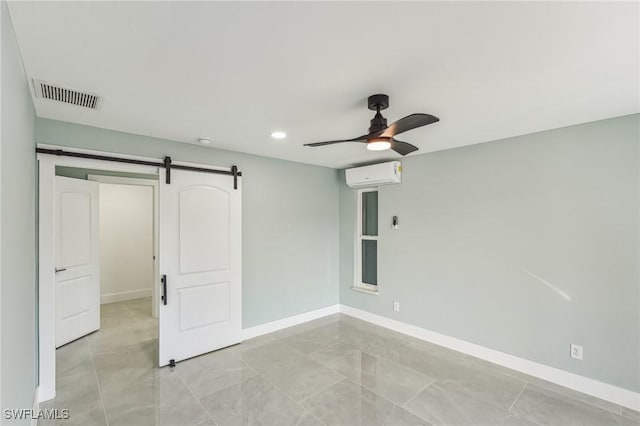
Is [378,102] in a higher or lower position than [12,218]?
higher

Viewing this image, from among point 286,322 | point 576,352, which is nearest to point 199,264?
point 286,322

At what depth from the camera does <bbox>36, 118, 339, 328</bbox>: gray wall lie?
4.05m

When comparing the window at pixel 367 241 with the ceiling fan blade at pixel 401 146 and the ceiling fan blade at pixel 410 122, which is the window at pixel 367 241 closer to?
the ceiling fan blade at pixel 401 146

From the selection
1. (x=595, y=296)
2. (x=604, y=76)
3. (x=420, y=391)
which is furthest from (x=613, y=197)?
(x=420, y=391)

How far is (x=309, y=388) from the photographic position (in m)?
2.89

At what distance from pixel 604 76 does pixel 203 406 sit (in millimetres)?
3783


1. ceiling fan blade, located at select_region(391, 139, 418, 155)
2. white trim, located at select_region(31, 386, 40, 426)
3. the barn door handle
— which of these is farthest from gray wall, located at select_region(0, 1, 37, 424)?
ceiling fan blade, located at select_region(391, 139, 418, 155)

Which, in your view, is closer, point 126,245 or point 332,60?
point 332,60

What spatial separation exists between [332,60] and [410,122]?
0.72m

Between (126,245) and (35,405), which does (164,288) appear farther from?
(126,245)

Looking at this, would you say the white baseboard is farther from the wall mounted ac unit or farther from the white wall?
the wall mounted ac unit

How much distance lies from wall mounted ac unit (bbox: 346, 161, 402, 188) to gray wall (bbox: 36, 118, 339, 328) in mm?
568

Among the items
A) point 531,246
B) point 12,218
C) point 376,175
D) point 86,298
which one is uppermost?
point 376,175

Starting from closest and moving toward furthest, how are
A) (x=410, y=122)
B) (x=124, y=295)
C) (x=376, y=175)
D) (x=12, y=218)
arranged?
(x=12, y=218) < (x=410, y=122) < (x=376, y=175) < (x=124, y=295)
